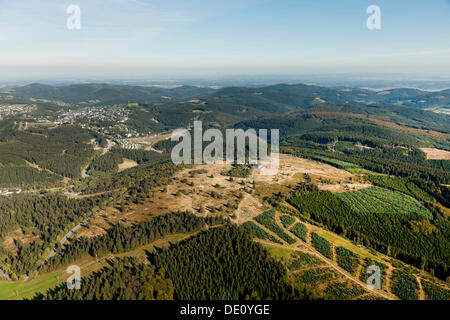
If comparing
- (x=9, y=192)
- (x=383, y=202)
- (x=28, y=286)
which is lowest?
(x=28, y=286)

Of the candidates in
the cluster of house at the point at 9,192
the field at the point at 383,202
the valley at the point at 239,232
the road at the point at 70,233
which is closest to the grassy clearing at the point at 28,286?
the valley at the point at 239,232

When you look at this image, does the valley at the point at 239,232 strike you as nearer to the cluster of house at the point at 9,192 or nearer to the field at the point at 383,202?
the field at the point at 383,202

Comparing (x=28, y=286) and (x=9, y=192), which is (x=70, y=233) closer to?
(x=28, y=286)

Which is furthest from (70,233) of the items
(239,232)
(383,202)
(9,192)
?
(383,202)

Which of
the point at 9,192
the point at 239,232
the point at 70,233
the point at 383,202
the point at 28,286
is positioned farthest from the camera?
the point at 9,192

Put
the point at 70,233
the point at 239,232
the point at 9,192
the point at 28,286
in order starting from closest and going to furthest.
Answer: the point at 28,286 < the point at 239,232 < the point at 70,233 < the point at 9,192

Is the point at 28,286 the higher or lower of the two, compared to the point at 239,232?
lower

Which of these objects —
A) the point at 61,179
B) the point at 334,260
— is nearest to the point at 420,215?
the point at 334,260

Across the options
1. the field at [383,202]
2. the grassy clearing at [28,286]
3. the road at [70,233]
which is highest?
the field at [383,202]
